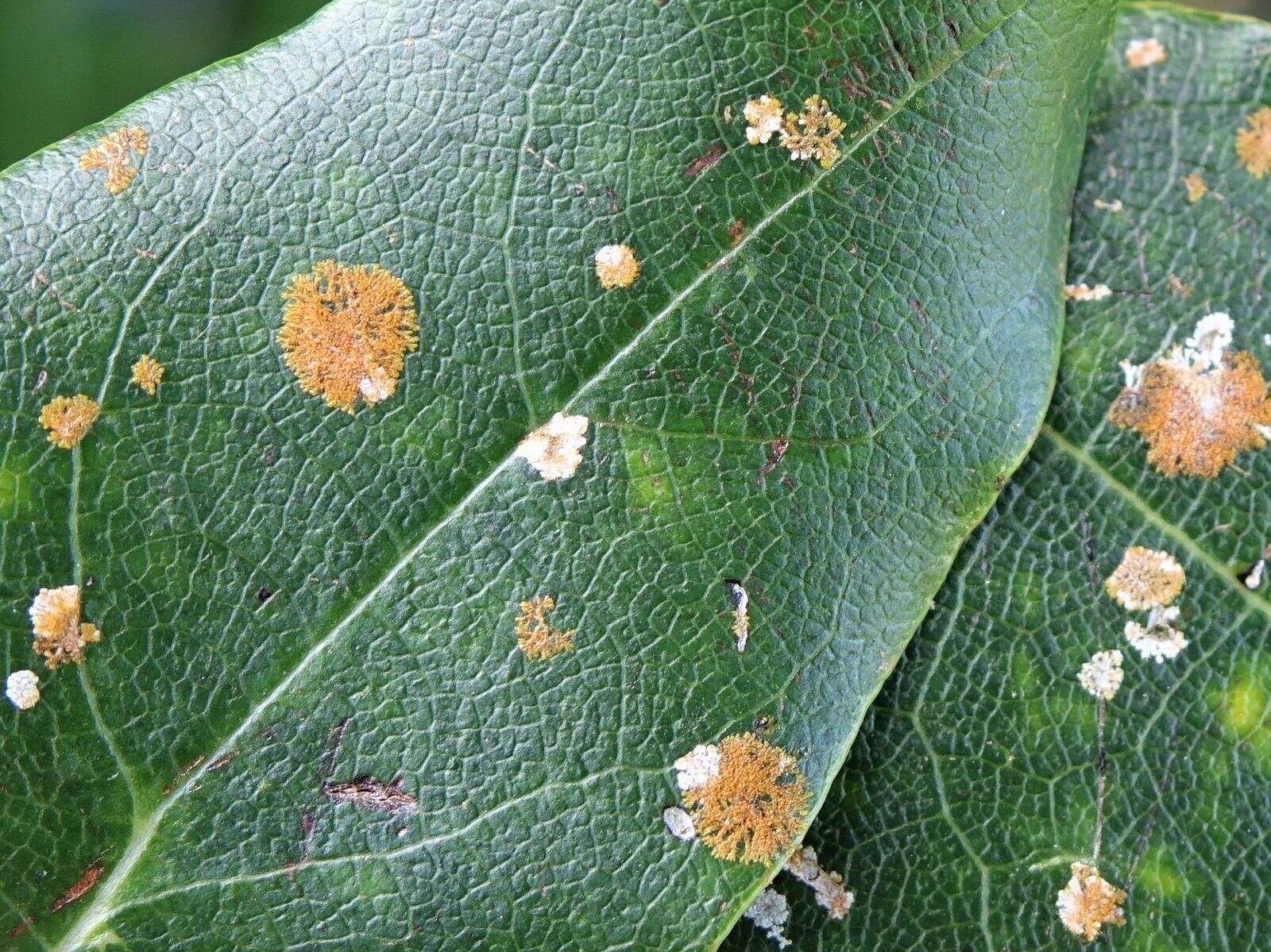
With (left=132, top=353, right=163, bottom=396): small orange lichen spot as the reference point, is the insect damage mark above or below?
below

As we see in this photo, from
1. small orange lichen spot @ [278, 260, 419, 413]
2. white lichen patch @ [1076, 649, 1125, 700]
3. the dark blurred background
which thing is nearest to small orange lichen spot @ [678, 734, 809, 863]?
white lichen patch @ [1076, 649, 1125, 700]

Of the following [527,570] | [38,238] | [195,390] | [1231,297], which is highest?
[38,238]

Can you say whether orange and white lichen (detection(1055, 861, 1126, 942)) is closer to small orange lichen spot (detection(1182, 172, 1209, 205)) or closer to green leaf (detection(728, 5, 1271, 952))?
green leaf (detection(728, 5, 1271, 952))

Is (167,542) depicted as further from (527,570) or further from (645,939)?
(645,939)

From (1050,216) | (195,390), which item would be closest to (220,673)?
(195,390)

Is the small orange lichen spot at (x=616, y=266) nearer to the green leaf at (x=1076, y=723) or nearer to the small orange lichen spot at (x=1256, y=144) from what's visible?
the green leaf at (x=1076, y=723)

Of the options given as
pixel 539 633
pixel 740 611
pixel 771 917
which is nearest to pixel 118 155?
pixel 539 633
